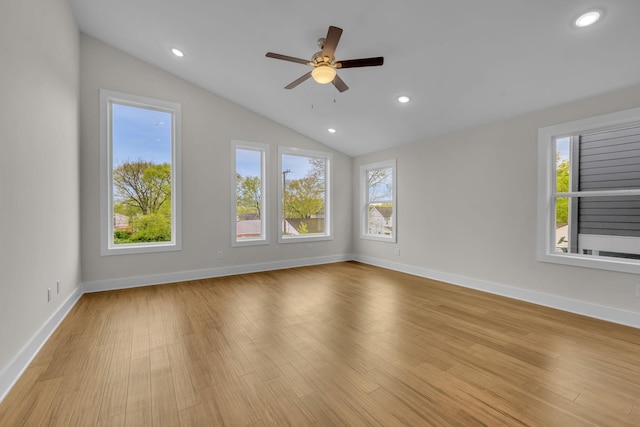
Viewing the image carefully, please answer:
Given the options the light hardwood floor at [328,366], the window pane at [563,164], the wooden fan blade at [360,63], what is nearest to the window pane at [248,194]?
the light hardwood floor at [328,366]

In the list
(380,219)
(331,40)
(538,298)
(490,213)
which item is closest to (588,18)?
(331,40)

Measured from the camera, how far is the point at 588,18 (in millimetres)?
2328

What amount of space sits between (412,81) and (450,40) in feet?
2.47

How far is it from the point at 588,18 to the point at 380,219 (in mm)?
4242

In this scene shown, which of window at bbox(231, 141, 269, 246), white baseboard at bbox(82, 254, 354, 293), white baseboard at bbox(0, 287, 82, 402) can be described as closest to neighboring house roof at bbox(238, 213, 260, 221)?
window at bbox(231, 141, 269, 246)

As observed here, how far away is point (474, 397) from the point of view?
70.1 inches

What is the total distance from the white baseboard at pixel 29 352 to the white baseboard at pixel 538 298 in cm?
490

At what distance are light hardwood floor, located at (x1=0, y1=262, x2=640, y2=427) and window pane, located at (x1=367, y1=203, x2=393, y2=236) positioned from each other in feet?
7.73

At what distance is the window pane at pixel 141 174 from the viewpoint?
4316mm

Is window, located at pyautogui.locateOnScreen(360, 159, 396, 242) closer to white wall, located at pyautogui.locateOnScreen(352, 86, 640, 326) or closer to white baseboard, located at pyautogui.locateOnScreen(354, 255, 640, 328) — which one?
white wall, located at pyautogui.locateOnScreen(352, 86, 640, 326)

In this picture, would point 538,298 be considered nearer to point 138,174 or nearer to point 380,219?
point 380,219

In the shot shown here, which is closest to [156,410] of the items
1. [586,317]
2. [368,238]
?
[586,317]

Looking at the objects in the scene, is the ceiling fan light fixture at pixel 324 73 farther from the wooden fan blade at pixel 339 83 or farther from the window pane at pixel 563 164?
the window pane at pixel 563 164

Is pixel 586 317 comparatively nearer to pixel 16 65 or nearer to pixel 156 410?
pixel 156 410
